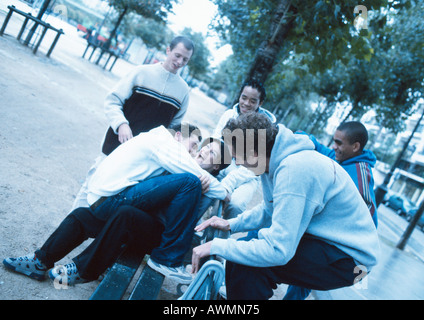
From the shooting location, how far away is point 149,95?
3363 millimetres

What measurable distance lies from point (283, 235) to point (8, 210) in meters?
2.51

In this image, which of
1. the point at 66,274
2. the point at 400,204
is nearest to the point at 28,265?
the point at 66,274

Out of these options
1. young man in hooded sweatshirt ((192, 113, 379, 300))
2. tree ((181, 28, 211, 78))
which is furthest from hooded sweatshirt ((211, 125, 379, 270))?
tree ((181, 28, 211, 78))

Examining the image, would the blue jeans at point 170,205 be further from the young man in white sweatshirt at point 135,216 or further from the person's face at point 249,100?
the person's face at point 249,100

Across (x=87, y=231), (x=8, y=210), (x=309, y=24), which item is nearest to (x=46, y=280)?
(x=87, y=231)

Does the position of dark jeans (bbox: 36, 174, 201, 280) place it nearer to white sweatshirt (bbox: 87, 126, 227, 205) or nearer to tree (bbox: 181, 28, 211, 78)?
white sweatshirt (bbox: 87, 126, 227, 205)

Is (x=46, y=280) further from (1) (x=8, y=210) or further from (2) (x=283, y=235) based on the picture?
(2) (x=283, y=235)

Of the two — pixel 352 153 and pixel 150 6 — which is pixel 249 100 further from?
pixel 150 6

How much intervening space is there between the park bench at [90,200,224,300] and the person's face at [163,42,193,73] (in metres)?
1.89

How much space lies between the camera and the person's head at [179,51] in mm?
3221

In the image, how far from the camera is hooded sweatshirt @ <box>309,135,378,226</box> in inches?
105

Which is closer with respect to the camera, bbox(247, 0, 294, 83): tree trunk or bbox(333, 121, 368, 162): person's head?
bbox(333, 121, 368, 162): person's head
